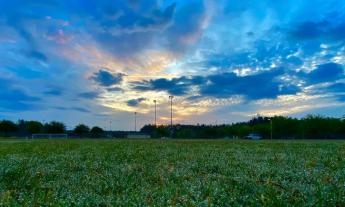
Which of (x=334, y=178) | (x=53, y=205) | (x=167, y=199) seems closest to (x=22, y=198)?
(x=53, y=205)

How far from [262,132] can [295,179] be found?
190840mm

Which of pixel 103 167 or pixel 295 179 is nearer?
pixel 295 179

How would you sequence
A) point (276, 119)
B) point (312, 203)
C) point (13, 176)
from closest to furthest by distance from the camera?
point (312, 203) < point (13, 176) < point (276, 119)

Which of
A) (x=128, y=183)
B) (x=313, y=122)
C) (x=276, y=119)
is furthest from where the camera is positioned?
(x=276, y=119)

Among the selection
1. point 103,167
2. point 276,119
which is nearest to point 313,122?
point 276,119

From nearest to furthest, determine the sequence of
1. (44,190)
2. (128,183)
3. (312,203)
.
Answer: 1. (312,203)
2. (44,190)
3. (128,183)

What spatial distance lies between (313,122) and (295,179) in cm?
17602

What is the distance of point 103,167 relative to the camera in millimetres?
12508

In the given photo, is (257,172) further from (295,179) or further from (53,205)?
(53,205)

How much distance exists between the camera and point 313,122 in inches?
6870

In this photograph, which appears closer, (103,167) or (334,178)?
(334,178)

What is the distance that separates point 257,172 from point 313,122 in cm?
17496

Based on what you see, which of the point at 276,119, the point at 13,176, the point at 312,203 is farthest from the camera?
the point at 276,119

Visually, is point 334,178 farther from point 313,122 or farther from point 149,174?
point 313,122
